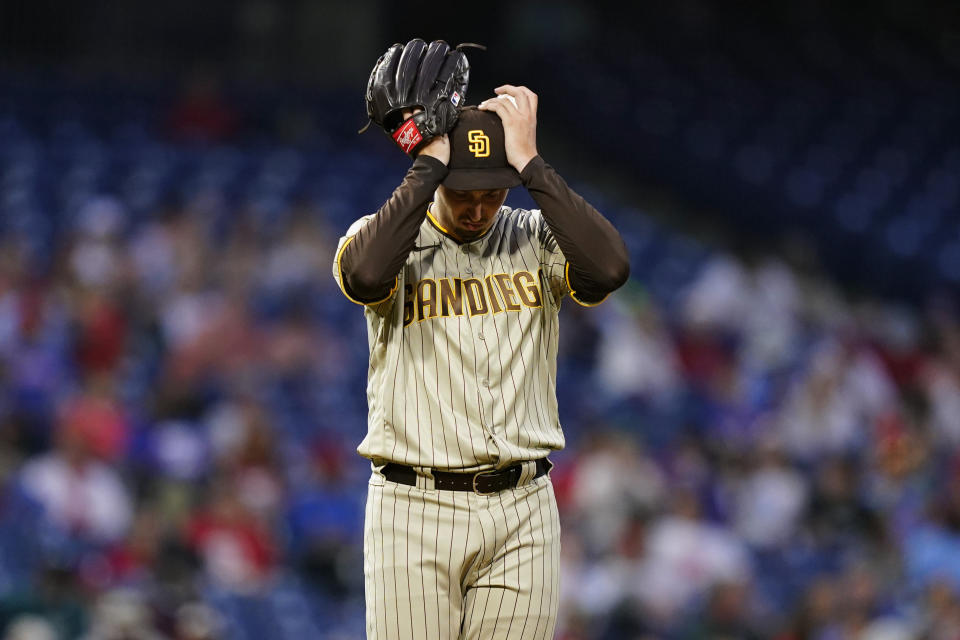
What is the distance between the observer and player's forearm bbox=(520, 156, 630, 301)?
257 cm

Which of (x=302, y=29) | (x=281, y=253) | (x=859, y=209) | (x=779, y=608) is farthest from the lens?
(x=302, y=29)

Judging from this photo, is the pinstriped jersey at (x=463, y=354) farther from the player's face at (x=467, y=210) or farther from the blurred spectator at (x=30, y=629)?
the blurred spectator at (x=30, y=629)

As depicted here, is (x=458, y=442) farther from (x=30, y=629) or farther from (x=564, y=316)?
(x=564, y=316)

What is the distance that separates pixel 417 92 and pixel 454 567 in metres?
0.91

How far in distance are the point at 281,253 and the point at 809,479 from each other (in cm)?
321

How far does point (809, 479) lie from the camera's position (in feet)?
23.8

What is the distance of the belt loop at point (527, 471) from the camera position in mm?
2701

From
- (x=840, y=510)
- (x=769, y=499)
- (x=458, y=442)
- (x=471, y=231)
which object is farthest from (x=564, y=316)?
(x=458, y=442)

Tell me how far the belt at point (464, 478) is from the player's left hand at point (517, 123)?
59cm

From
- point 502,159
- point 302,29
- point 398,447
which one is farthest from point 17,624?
point 302,29

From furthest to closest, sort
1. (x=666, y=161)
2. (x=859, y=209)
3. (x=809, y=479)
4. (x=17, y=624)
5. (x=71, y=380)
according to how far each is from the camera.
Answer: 1. (x=666, y=161)
2. (x=859, y=209)
3. (x=809, y=479)
4. (x=71, y=380)
5. (x=17, y=624)

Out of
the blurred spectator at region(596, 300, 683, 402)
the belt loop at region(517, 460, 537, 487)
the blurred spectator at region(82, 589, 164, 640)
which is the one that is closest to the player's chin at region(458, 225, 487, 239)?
the belt loop at region(517, 460, 537, 487)

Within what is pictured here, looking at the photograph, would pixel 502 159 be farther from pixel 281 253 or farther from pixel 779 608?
pixel 281 253

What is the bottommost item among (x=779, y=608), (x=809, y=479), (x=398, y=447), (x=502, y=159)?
(x=779, y=608)
